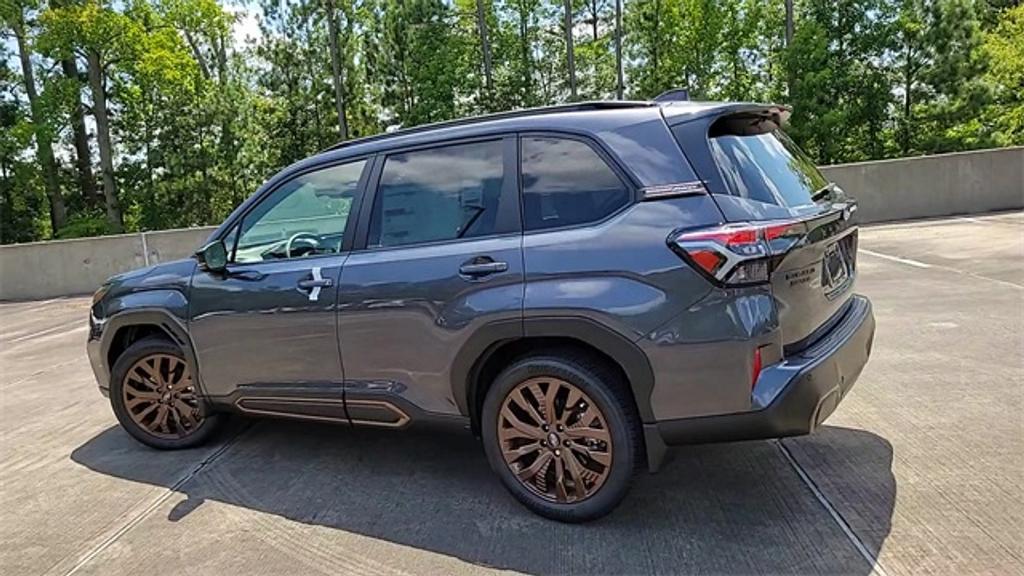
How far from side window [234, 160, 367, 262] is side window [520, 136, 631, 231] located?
99 cm

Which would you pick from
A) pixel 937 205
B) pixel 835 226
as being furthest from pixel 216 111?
pixel 835 226

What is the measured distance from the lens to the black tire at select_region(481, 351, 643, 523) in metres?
3.06

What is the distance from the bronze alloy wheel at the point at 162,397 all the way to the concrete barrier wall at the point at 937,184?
12.2 meters

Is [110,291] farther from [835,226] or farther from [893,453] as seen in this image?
[893,453]

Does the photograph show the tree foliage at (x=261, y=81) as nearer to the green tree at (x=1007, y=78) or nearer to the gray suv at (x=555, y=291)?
the green tree at (x=1007, y=78)

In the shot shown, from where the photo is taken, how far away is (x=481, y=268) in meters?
3.25

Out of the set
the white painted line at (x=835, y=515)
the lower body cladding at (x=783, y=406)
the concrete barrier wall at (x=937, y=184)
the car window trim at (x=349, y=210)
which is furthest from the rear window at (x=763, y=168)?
the concrete barrier wall at (x=937, y=184)

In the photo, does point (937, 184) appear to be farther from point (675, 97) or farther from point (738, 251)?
point (738, 251)

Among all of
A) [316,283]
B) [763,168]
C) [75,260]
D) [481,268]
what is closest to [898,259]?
[763,168]

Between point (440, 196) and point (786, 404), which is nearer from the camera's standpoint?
point (786, 404)

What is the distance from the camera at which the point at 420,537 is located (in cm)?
322

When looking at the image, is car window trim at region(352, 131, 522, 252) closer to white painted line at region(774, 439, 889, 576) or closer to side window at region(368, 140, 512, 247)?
side window at region(368, 140, 512, 247)

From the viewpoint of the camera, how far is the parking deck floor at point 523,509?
292 centimetres

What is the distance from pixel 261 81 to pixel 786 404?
26984 millimetres
